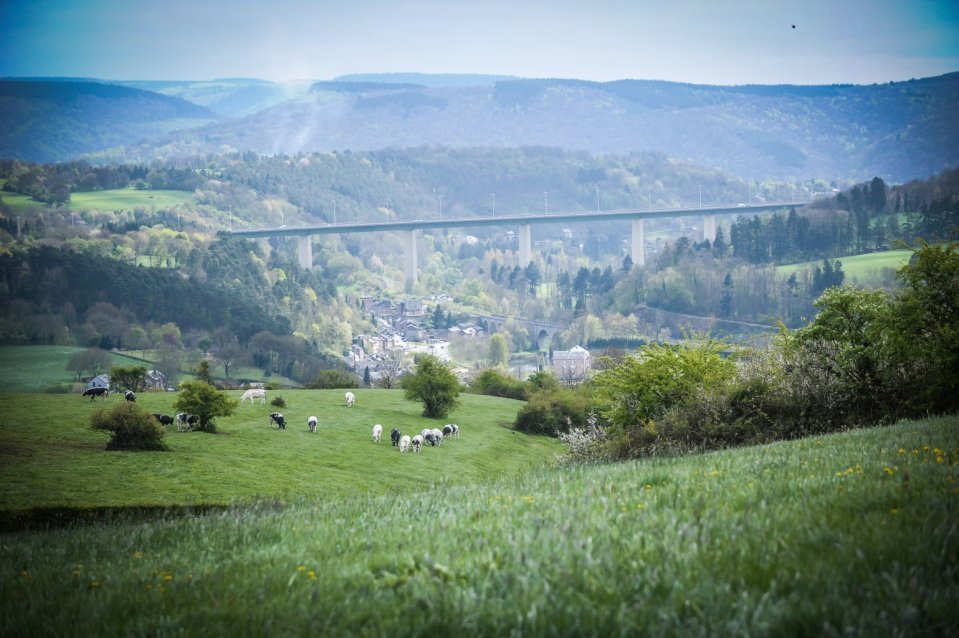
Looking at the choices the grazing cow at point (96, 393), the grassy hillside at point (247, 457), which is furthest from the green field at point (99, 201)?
the grassy hillside at point (247, 457)

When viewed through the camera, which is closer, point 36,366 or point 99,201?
point 36,366

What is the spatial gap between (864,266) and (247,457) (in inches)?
5474

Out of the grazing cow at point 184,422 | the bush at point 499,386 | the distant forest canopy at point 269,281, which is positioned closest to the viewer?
the grazing cow at point 184,422

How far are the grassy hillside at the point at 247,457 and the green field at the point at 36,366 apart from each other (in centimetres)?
3851

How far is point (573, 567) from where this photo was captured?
19.3ft

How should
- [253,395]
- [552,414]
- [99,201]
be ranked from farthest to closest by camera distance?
[99,201]
[552,414]
[253,395]

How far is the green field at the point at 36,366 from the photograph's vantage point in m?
76.9

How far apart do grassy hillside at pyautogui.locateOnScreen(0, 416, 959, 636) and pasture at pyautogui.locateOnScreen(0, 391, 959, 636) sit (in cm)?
2

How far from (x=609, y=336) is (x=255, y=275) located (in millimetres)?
69168

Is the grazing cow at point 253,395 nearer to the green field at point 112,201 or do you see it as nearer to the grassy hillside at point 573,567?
the grassy hillside at point 573,567

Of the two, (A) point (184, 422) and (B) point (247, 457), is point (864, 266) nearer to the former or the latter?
(A) point (184, 422)

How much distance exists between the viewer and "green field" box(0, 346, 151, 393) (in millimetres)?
76869

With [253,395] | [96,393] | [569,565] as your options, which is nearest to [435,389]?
[253,395]

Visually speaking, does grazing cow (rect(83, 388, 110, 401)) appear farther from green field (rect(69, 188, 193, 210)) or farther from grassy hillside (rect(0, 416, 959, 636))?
green field (rect(69, 188, 193, 210))
